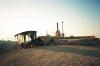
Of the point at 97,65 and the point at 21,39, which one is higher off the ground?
the point at 21,39

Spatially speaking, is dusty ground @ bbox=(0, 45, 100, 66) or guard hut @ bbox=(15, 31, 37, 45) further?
guard hut @ bbox=(15, 31, 37, 45)

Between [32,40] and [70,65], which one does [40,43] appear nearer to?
[32,40]

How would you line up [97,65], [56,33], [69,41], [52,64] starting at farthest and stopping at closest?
[56,33]
[69,41]
[52,64]
[97,65]

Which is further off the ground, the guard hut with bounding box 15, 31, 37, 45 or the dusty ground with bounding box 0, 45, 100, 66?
the guard hut with bounding box 15, 31, 37, 45

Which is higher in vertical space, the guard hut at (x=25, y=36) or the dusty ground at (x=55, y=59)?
the guard hut at (x=25, y=36)

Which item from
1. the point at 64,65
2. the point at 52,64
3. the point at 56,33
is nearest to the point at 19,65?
the point at 52,64

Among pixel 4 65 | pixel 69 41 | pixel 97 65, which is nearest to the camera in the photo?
pixel 97 65

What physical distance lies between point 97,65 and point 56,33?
138 feet

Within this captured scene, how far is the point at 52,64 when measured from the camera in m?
13.5

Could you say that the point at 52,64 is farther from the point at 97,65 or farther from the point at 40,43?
the point at 40,43

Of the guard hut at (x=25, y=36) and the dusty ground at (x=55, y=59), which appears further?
the guard hut at (x=25, y=36)

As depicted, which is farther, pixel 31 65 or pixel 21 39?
pixel 21 39

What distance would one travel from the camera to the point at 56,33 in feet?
179

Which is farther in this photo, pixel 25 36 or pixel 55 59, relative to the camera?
pixel 25 36
